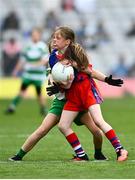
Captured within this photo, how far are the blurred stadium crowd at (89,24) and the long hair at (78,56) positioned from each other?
1998 centimetres

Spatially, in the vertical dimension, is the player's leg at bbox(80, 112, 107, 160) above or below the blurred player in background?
below

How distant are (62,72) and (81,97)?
18.6 inches

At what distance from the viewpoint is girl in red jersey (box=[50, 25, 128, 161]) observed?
9883 mm

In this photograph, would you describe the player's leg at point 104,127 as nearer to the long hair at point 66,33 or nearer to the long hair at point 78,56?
the long hair at point 78,56

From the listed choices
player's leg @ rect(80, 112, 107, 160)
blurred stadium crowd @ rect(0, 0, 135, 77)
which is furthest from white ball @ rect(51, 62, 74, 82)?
blurred stadium crowd @ rect(0, 0, 135, 77)

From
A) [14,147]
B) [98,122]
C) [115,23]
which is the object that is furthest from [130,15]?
[98,122]

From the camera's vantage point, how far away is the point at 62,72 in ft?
32.0

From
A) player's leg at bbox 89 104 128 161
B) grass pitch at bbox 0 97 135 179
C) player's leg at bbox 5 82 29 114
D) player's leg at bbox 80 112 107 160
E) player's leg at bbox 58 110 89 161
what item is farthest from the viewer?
player's leg at bbox 5 82 29 114

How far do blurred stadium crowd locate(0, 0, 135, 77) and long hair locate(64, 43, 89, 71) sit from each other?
65.6ft

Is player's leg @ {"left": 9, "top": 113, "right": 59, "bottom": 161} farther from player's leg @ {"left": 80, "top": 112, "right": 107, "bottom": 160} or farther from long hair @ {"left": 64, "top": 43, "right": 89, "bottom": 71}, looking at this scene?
long hair @ {"left": 64, "top": 43, "right": 89, "bottom": 71}

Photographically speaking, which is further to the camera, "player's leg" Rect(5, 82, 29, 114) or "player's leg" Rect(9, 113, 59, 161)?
"player's leg" Rect(5, 82, 29, 114)

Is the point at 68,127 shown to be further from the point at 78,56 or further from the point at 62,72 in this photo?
the point at 78,56

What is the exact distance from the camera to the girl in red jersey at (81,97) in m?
9.88

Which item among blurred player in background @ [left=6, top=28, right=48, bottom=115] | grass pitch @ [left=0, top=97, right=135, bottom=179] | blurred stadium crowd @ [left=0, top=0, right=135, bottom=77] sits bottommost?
grass pitch @ [left=0, top=97, right=135, bottom=179]
